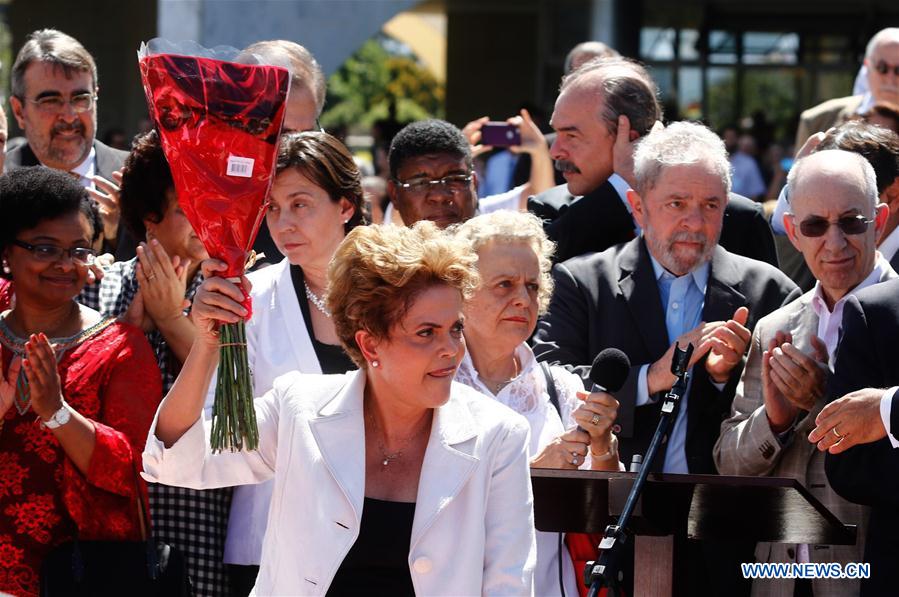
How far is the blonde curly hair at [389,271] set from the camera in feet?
12.3

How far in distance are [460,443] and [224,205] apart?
3.01 ft

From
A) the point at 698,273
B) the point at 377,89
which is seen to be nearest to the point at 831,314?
the point at 698,273

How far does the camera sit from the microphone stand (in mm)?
3549

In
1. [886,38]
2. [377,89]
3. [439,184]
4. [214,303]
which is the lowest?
[377,89]

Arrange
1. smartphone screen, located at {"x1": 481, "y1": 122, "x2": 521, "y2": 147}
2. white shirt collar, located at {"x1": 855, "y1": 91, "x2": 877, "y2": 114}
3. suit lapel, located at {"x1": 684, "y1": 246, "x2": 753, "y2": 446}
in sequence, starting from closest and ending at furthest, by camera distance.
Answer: suit lapel, located at {"x1": 684, "y1": 246, "x2": 753, "y2": 446} < white shirt collar, located at {"x1": 855, "y1": 91, "x2": 877, "y2": 114} < smartphone screen, located at {"x1": 481, "y1": 122, "x2": 521, "y2": 147}

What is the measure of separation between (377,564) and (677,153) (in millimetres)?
2309

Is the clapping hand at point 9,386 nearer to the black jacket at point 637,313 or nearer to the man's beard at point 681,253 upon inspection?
the black jacket at point 637,313

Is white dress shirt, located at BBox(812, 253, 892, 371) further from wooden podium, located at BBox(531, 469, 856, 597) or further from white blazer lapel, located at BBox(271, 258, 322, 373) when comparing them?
white blazer lapel, located at BBox(271, 258, 322, 373)

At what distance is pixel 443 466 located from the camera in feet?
12.1

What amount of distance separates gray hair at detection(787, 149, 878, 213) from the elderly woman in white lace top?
3.02ft

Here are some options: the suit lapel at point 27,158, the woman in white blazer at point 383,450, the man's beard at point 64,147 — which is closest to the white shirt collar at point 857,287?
the woman in white blazer at point 383,450

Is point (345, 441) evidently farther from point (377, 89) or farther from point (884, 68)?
point (377, 89)

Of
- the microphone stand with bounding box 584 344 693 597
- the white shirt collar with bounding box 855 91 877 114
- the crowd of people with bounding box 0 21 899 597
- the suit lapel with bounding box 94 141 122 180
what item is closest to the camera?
the microphone stand with bounding box 584 344 693 597

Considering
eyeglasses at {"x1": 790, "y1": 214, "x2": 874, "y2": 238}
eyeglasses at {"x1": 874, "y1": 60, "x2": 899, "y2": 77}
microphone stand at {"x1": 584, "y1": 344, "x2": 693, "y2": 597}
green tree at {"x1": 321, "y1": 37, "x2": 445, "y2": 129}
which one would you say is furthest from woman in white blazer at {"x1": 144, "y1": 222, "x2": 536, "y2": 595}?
green tree at {"x1": 321, "y1": 37, "x2": 445, "y2": 129}
